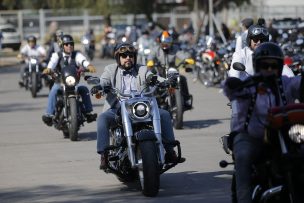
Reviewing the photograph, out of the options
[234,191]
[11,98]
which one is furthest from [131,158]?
[11,98]

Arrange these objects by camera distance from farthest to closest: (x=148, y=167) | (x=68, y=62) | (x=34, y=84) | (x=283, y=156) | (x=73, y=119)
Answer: (x=34, y=84) → (x=68, y=62) → (x=73, y=119) → (x=148, y=167) → (x=283, y=156)

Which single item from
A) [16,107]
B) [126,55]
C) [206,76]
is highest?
[126,55]

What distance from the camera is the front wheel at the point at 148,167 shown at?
409 inches

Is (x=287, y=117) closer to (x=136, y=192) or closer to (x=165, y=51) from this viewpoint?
(x=136, y=192)

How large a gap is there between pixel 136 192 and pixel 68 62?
251 inches

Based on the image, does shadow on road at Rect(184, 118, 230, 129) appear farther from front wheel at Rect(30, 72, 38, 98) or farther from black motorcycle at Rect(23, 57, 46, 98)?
front wheel at Rect(30, 72, 38, 98)

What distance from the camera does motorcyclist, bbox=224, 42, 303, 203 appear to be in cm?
789

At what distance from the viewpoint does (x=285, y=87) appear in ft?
27.7

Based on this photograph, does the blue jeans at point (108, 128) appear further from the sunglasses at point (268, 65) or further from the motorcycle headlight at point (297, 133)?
the motorcycle headlight at point (297, 133)

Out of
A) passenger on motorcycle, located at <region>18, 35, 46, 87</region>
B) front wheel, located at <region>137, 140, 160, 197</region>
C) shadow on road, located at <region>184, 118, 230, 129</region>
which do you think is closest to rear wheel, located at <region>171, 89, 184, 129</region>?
shadow on road, located at <region>184, 118, 230, 129</region>

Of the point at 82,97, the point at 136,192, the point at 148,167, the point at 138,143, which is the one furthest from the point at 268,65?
the point at 82,97

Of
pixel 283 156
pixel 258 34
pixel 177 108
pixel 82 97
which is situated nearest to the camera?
pixel 283 156

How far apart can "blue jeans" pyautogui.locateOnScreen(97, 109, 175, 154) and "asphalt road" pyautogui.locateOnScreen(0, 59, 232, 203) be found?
20.2 inches

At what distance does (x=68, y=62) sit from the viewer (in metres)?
17.2
